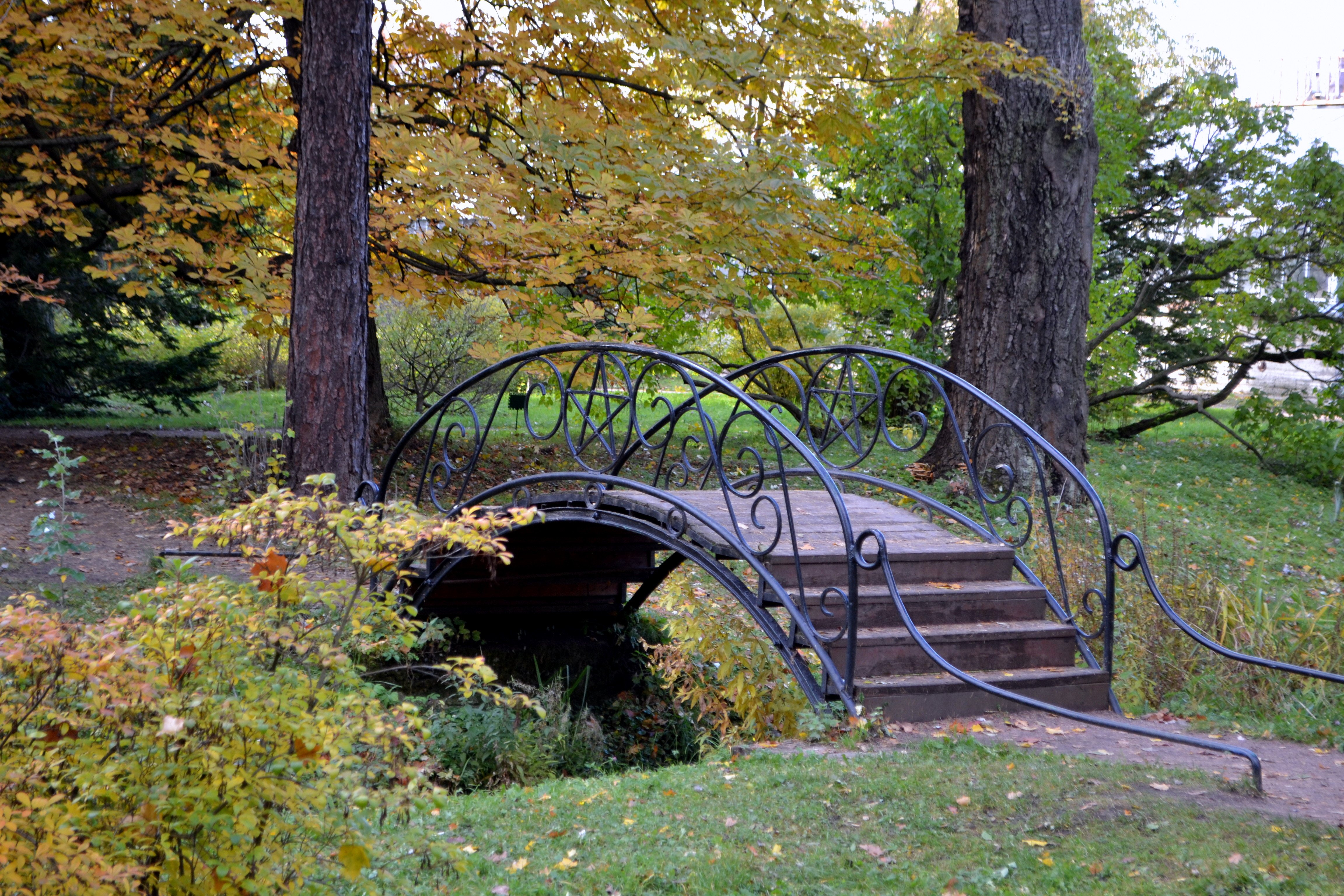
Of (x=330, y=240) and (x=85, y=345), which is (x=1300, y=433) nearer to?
(x=330, y=240)

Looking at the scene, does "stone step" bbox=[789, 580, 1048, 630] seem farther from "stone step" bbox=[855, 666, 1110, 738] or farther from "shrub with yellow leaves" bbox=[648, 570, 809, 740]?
"shrub with yellow leaves" bbox=[648, 570, 809, 740]

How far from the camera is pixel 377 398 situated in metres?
12.4

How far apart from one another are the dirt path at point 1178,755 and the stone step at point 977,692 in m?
0.06

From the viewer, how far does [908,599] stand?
4832 mm

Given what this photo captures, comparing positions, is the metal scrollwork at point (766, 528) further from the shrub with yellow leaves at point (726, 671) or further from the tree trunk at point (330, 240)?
the tree trunk at point (330, 240)

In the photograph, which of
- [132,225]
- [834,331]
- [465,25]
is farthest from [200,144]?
[834,331]

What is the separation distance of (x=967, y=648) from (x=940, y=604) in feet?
0.88

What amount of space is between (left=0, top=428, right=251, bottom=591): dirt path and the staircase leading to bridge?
3.67 meters

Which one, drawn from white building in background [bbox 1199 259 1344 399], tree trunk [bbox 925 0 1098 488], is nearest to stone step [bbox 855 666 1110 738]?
tree trunk [bbox 925 0 1098 488]

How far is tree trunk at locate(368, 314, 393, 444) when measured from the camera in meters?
11.7

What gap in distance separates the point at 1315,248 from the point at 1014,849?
553 inches

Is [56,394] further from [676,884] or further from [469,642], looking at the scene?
[676,884]

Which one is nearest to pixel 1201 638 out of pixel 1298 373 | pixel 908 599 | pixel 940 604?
pixel 940 604

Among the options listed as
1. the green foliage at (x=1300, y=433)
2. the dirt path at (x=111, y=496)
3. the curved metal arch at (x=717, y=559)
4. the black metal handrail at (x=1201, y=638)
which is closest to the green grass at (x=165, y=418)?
the dirt path at (x=111, y=496)
